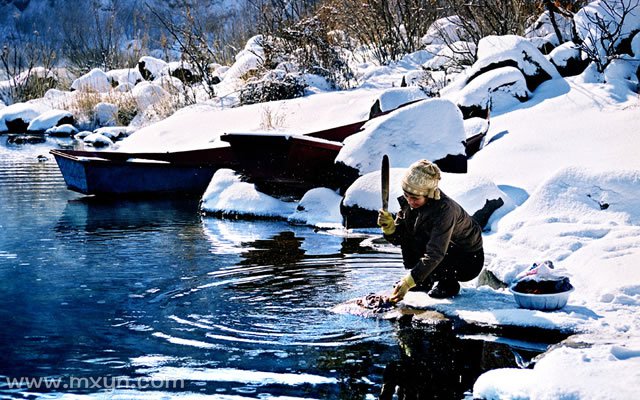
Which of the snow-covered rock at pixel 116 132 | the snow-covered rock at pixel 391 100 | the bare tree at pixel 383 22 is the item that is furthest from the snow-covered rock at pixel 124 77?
the snow-covered rock at pixel 391 100

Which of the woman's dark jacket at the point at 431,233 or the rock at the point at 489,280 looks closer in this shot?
the woman's dark jacket at the point at 431,233

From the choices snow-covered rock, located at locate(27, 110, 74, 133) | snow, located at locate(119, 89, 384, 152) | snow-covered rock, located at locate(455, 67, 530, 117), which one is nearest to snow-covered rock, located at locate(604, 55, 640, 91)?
snow-covered rock, located at locate(455, 67, 530, 117)

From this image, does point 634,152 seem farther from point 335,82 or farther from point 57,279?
point 335,82

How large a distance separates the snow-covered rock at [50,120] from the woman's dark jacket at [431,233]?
1885 centimetres

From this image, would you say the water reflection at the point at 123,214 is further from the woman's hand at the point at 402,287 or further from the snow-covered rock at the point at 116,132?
the snow-covered rock at the point at 116,132

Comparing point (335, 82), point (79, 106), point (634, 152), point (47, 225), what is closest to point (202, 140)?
point (335, 82)

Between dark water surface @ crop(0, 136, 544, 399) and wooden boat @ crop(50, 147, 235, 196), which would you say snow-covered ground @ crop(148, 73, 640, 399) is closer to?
dark water surface @ crop(0, 136, 544, 399)

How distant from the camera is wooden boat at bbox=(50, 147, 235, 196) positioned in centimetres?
1279

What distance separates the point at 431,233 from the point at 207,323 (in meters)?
1.61

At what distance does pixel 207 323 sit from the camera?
20.3ft

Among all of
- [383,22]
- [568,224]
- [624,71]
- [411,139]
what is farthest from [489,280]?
[383,22]

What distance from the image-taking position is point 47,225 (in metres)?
10.6

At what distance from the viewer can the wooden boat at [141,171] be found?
504 inches

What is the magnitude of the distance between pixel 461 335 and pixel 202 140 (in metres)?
10.5
